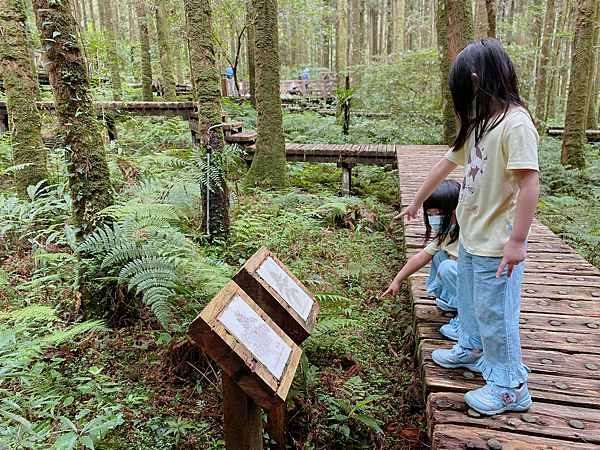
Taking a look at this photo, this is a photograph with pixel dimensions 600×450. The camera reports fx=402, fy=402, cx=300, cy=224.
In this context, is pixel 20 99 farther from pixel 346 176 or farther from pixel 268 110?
pixel 346 176

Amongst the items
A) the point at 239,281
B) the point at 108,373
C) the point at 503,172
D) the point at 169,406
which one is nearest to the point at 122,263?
the point at 108,373

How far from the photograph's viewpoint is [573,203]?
25.3 ft

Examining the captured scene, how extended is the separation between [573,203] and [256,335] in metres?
8.18

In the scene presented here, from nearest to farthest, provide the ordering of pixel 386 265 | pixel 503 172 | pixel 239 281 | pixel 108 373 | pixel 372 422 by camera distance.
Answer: pixel 503 172 < pixel 239 281 < pixel 372 422 < pixel 108 373 < pixel 386 265

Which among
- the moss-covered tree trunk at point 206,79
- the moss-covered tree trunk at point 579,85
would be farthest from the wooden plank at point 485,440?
the moss-covered tree trunk at point 579,85

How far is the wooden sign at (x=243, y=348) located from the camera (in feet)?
4.86

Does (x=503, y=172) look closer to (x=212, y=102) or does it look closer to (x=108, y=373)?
(x=108, y=373)

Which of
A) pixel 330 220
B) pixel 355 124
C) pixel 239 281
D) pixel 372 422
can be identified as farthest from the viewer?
pixel 355 124

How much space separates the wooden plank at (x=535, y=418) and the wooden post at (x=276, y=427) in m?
0.84

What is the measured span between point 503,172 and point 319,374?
81.3 inches

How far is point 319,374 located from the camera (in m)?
3.13

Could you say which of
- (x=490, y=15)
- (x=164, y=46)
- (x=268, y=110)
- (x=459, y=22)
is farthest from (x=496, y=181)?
(x=164, y=46)

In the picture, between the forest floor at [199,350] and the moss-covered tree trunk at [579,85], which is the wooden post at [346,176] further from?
the moss-covered tree trunk at [579,85]

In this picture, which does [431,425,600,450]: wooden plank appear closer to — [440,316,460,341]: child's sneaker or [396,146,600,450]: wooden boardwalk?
[396,146,600,450]: wooden boardwalk
